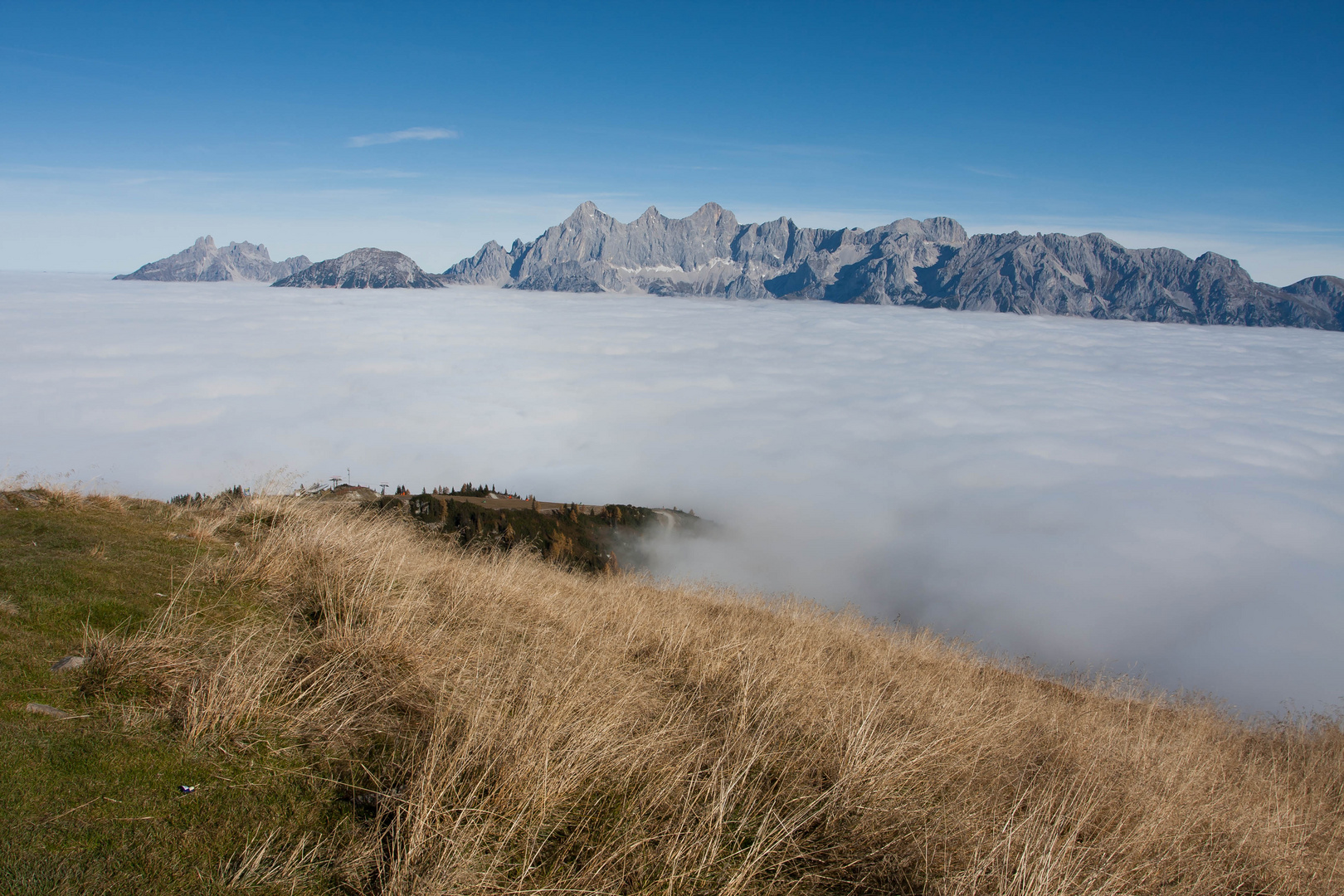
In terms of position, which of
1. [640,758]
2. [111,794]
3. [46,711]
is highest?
[46,711]

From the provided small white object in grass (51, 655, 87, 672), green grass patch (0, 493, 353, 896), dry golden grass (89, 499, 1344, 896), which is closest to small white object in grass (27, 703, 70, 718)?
green grass patch (0, 493, 353, 896)

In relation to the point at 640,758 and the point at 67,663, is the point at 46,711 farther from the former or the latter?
the point at 640,758

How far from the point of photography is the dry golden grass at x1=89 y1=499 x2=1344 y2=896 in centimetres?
421

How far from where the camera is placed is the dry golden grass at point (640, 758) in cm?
421

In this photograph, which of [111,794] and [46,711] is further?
[46,711]

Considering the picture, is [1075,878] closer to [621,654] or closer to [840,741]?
[840,741]

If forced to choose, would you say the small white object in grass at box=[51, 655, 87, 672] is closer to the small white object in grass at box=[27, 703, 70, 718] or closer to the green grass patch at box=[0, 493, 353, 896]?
the green grass patch at box=[0, 493, 353, 896]

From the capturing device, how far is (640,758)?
16.9 feet

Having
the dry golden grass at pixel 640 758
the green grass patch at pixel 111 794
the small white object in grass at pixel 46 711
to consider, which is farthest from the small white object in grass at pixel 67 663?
the small white object in grass at pixel 46 711

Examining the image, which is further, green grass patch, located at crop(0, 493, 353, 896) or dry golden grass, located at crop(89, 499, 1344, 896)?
dry golden grass, located at crop(89, 499, 1344, 896)

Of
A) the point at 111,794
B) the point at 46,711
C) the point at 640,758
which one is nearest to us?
the point at 111,794

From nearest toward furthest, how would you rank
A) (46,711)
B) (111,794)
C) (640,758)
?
1. (111,794)
2. (46,711)
3. (640,758)

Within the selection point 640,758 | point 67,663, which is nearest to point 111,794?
point 67,663

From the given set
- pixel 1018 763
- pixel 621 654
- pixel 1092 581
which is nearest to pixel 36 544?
pixel 621 654
